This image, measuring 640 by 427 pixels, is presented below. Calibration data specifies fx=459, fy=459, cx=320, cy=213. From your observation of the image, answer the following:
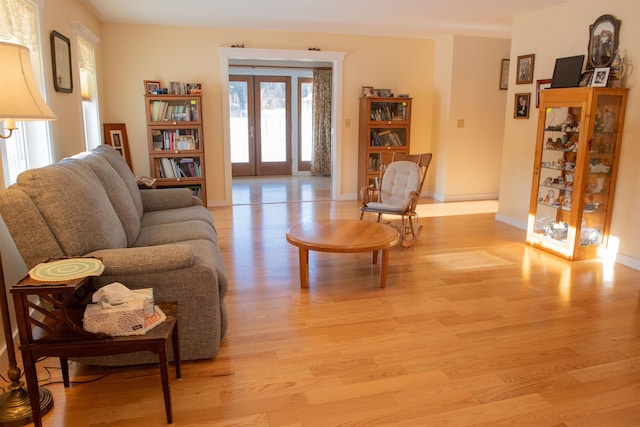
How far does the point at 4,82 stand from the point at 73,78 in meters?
2.91

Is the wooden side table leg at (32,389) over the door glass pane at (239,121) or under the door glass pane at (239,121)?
under

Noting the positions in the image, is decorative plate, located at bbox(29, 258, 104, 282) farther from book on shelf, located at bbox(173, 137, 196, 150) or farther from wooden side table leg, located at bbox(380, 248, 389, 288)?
book on shelf, located at bbox(173, 137, 196, 150)

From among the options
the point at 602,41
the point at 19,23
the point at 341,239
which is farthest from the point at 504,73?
the point at 19,23

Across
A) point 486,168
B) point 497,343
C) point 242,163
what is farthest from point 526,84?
point 242,163

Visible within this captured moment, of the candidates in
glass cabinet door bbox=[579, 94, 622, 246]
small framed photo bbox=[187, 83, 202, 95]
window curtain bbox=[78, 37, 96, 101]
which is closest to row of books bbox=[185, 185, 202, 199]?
small framed photo bbox=[187, 83, 202, 95]

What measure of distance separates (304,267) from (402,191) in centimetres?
197

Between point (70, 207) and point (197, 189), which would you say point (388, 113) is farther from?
point (70, 207)

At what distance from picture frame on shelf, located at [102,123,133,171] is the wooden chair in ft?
10.8

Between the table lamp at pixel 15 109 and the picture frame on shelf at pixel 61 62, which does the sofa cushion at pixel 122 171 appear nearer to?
the picture frame on shelf at pixel 61 62

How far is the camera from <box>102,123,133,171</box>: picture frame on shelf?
5.94 meters

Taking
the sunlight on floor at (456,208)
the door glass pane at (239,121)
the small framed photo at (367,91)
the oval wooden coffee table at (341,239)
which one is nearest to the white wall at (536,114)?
the sunlight on floor at (456,208)

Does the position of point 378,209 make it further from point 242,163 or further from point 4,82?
point 242,163

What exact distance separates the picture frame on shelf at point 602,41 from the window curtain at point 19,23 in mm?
4797

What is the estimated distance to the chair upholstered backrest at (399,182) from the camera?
197 inches
